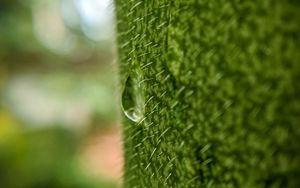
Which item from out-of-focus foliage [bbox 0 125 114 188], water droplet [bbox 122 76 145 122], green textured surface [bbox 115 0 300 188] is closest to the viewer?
green textured surface [bbox 115 0 300 188]

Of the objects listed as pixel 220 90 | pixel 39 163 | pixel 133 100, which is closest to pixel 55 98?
pixel 39 163

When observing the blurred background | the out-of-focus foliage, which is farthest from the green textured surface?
the out-of-focus foliage

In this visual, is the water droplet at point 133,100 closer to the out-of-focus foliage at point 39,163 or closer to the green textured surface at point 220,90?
the green textured surface at point 220,90

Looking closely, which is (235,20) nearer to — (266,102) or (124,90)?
(266,102)

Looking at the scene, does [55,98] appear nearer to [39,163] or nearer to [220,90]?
[39,163]

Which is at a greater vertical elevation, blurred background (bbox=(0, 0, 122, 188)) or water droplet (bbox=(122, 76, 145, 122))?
water droplet (bbox=(122, 76, 145, 122))

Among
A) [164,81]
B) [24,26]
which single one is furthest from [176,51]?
[24,26]

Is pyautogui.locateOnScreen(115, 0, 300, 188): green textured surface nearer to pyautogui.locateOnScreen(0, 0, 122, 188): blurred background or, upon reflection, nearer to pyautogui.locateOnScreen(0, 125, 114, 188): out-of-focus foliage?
pyautogui.locateOnScreen(0, 0, 122, 188): blurred background
